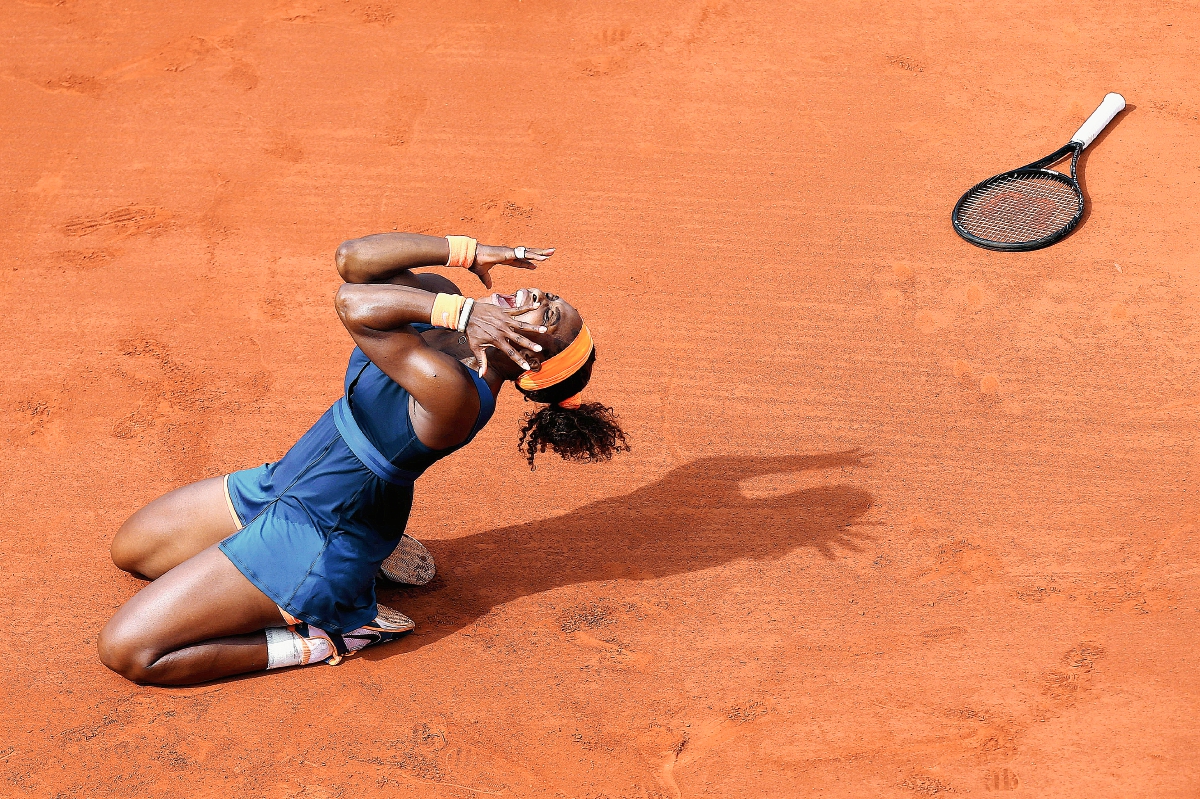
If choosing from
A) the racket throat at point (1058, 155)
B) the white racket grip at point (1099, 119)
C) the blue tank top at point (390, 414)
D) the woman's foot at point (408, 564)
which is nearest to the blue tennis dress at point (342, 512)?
the blue tank top at point (390, 414)

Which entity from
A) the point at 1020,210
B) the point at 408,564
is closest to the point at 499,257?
the point at 408,564

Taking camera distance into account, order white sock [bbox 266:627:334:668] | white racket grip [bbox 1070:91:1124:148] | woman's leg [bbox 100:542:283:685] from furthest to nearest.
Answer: white racket grip [bbox 1070:91:1124:148], white sock [bbox 266:627:334:668], woman's leg [bbox 100:542:283:685]

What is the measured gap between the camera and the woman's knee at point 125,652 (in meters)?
3.80

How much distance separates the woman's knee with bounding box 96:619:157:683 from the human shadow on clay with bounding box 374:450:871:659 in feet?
2.92

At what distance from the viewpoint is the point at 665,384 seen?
5.20 m

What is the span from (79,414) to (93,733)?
1.84 meters

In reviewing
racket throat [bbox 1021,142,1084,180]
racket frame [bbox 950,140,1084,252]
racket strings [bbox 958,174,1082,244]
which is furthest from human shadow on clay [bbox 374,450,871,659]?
racket throat [bbox 1021,142,1084,180]

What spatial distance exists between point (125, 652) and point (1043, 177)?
5095mm

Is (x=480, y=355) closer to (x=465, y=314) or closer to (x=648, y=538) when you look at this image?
(x=465, y=314)

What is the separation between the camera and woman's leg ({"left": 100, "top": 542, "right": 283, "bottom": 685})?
12.5 feet

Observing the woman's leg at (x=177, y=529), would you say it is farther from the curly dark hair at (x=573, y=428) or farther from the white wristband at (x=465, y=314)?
the white wristband at (x=465, y=314)

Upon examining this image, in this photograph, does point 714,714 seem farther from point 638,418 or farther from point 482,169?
point 482,169

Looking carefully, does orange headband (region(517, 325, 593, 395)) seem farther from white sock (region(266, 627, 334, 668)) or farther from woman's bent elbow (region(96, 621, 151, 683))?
woman's bent elbow (region(96, 621, 151, 683))

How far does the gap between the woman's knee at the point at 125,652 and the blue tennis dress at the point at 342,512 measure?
42 centimetres
